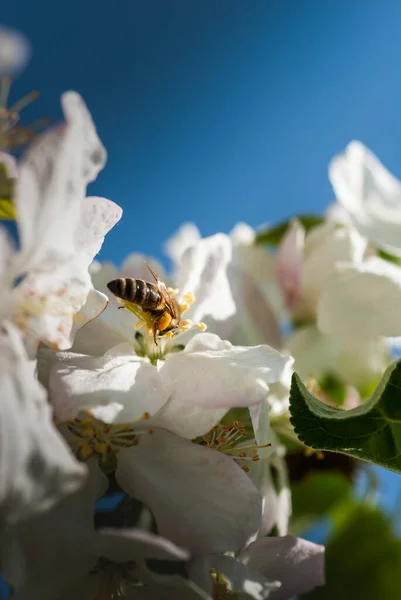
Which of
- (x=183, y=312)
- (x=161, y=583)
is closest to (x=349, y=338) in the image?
(x=183, y=312)

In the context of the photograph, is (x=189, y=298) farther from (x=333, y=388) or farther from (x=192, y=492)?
(x=333, y=388)

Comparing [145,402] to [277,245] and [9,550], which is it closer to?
[9,550]

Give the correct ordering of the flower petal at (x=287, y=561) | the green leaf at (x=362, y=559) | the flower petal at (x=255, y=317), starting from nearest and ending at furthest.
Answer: the flower petal at (x=287, y=561) < the flower petal at (x=255, y=317) < the green leaf at (x=362, y=559)

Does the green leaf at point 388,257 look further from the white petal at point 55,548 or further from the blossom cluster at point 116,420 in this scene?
the white petal at point 55,548

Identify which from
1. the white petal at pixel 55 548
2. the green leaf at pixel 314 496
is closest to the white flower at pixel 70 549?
the white petal at pixel 55 548

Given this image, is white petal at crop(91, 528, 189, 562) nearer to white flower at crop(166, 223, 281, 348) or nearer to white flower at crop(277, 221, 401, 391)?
white flower at crop(166, 223, 281, 348)
